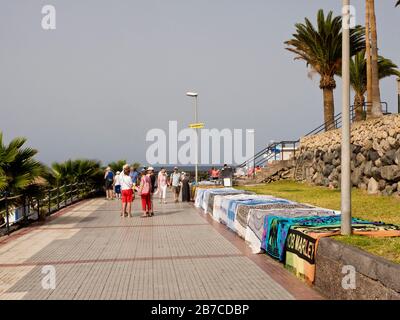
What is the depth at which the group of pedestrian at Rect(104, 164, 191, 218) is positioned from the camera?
17.7m

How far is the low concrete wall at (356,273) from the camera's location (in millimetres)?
5367

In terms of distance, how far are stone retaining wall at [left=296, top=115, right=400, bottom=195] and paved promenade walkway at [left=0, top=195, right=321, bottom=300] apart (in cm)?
822

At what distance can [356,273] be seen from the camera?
6.14m

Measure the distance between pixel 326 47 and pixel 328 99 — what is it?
345 centimetres

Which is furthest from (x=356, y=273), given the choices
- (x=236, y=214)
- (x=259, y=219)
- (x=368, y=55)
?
(x=368, y=55)

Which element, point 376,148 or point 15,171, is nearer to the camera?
point 15,171

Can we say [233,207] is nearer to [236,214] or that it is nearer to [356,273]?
[236,214]

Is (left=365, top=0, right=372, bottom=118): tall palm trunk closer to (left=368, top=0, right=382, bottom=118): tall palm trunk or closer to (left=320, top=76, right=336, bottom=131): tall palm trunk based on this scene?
(left=368, top=0, right=382, bottom=118): tall palm trunk

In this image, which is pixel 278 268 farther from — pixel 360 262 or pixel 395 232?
pixel 360 262
